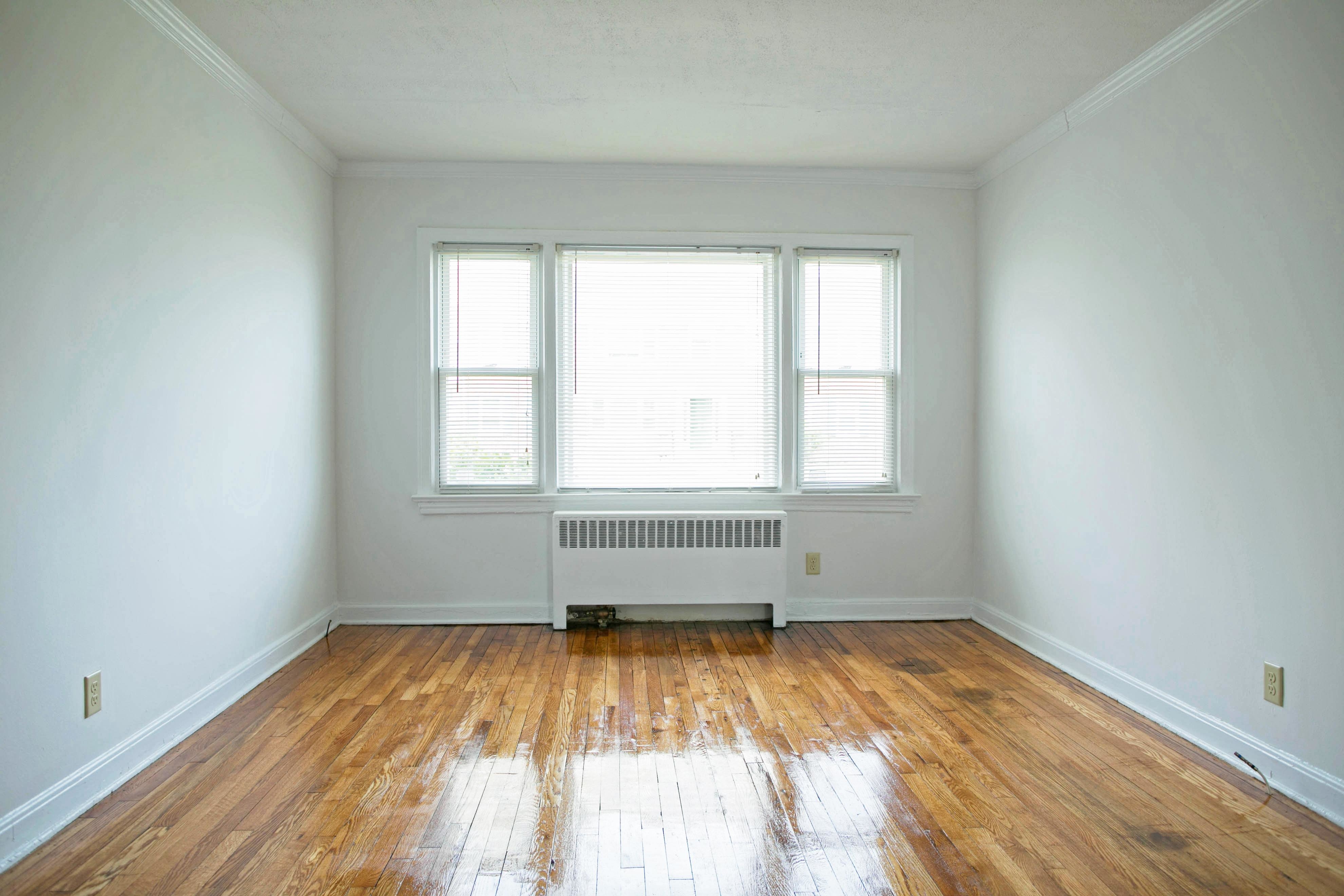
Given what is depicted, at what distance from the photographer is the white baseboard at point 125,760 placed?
2.08 metres

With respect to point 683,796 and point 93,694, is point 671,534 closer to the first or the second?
point 683,796

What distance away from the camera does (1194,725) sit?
288 centimetres

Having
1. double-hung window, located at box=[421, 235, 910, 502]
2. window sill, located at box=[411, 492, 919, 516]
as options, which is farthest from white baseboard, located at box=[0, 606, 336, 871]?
double-hung window, located at box=[421, 235, 910, 502]

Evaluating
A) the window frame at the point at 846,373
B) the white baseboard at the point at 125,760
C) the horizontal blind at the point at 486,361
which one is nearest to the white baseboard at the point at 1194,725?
the window frame at the point at 846,373

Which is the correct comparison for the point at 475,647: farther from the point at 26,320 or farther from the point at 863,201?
the point at 863,201

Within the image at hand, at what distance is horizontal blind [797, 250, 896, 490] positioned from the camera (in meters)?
4.62

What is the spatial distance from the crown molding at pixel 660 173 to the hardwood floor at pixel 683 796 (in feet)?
8.74

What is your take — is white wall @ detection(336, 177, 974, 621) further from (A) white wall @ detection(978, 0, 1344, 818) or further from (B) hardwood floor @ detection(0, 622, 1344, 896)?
(B) hardwood floor @ detection(0, 622, 1344, 896)

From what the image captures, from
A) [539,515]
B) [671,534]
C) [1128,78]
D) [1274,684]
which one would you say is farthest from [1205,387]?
[539,515]

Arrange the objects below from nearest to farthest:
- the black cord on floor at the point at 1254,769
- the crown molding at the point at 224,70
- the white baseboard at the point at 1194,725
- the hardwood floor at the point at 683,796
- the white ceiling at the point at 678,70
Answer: the hardwood floor at the point at 683,796 → the white baseboard at the point at 1194,725 → the black cord on floor at the point at 1254,769 → the crown molding at the point at 224,70 → the white ceiling at the point at 678,70

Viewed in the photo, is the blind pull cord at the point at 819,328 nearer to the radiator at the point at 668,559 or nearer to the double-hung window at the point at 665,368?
the double-hung window at the point at 665,368

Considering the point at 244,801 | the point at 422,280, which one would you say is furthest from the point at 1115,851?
the point at 422,280

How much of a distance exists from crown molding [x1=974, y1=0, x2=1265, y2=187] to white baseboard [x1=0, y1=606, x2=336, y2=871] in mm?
4363

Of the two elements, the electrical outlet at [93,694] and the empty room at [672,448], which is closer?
the empty room at [672,448]
